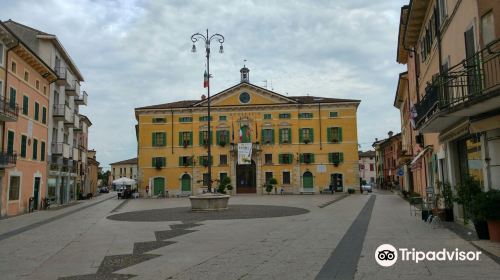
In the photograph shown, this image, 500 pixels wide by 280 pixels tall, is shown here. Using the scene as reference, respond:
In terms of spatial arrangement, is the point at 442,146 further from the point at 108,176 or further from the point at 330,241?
the point at 108,176

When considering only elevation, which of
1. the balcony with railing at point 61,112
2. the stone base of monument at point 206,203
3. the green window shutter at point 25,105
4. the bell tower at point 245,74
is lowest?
the stone base of monument at point 206,203

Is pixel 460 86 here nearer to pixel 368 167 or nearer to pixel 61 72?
pixel 61 72

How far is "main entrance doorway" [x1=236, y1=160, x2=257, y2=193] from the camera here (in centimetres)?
5319

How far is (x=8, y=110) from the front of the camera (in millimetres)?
22812

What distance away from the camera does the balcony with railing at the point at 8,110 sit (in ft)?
72.8

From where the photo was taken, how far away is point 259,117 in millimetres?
53594

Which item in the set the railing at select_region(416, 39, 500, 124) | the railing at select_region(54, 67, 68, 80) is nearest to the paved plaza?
the railing at select_region(416, 39, 500, 124)

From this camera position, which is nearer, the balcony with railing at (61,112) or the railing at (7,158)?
the railing at (7,158)

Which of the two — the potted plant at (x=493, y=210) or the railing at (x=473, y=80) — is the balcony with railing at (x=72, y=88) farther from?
the potted plant at (x=493, y=210)

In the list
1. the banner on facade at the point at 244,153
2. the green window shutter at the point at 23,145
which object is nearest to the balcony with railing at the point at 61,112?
the green window shutter at the point at 23,145

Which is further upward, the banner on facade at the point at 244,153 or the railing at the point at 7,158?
the banner on facade at the point at 244,153

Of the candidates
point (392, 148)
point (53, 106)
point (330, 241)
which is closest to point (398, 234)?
point (330, 241)

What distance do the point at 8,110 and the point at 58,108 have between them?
10625 mm

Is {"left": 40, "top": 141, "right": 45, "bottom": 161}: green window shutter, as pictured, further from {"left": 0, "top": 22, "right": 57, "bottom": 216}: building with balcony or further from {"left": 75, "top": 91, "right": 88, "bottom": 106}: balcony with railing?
{"left": 75, "top": 91, "right": 88, "bottom": 106}: balcony with railing
